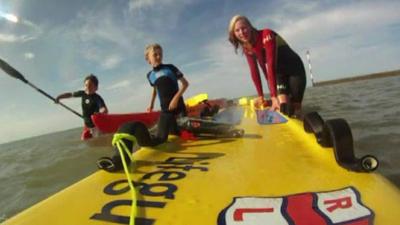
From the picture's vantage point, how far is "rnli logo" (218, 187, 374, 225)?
193 cm

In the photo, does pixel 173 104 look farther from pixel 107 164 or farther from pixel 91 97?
pixel 91 97

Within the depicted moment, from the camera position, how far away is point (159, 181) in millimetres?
2879

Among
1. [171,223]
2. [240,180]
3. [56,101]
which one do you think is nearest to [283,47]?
[240,180]

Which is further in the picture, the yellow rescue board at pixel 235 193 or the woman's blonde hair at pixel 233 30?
the woman's blonde hair at pixel 233 30

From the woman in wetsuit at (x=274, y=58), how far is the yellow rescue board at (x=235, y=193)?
1.68 meters

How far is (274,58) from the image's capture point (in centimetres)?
501

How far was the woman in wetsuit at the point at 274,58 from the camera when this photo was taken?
497cm

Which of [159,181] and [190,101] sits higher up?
[190,101]

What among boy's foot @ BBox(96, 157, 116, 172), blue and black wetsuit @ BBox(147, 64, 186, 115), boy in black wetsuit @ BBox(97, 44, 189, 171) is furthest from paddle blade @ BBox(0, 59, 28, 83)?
boy's foot @ BBox(96, 157, 116, 172)

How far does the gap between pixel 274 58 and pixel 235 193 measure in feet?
9.69

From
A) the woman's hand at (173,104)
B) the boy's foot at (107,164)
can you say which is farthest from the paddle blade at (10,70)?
the boy's foot at (107,164)

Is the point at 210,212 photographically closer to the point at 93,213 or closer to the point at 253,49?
the point at 93,213

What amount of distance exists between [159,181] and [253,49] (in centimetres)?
293

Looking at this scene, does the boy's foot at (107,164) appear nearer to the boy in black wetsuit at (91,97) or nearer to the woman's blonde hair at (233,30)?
the woman's blonde hair at (233,30)
